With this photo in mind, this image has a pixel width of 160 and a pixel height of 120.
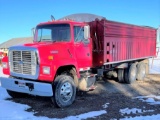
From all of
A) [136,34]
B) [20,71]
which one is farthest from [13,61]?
[136,34]

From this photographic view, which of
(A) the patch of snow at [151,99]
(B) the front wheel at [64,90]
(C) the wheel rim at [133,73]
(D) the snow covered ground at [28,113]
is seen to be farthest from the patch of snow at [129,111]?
(C) the wheel rim at [133,73]

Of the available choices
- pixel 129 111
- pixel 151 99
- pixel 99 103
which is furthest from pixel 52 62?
pixel 151 99

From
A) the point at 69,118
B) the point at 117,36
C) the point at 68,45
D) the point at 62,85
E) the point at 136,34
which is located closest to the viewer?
the point at 69,118

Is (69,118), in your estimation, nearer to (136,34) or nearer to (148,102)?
(148,102)

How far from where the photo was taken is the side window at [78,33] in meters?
7.47

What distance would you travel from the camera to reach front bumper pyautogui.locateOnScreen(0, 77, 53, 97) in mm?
6006

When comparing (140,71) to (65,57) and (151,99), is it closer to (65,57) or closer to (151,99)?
(151,99)

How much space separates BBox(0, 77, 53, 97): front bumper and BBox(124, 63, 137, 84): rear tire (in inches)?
233

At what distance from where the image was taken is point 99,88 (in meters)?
10.0

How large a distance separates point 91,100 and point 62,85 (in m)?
1.54

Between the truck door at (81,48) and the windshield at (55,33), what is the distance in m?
0.33

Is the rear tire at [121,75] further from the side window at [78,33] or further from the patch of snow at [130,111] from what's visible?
the patch of snow at [130,111]

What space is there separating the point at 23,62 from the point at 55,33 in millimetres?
1566

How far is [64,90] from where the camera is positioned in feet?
22.1
